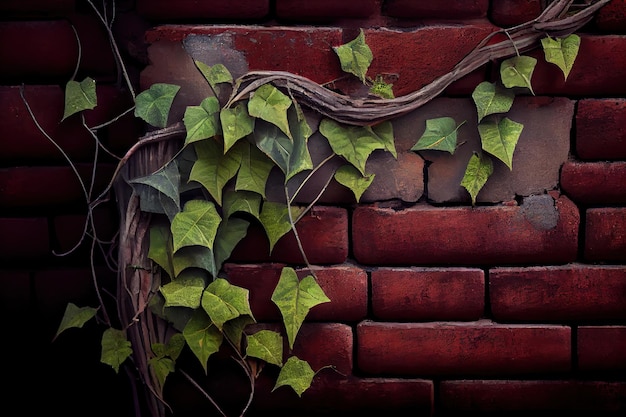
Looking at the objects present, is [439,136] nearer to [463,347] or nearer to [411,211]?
[411,211]

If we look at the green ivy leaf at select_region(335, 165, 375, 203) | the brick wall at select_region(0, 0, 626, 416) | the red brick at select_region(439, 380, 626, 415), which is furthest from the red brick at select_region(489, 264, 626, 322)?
the green ivy leaf at select_region(335, 165, 375, 203)

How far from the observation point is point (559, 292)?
0.83 m

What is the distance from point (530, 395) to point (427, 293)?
0.23 m

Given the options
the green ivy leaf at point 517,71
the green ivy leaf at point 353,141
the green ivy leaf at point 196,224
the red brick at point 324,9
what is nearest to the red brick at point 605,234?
the green ivy leaf at point 517,71

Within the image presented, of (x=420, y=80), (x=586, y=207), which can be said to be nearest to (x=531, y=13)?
(x=420, y=80)

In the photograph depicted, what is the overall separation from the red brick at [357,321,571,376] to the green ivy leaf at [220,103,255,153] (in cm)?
33

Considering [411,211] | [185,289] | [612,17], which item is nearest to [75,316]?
[185,289]

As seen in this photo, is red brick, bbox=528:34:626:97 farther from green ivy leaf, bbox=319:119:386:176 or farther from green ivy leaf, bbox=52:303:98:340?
green ivy leaf, bbox=52:303:98:340

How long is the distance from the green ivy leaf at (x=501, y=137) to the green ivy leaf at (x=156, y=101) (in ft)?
1.45

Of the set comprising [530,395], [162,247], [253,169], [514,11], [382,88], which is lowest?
[530,395]

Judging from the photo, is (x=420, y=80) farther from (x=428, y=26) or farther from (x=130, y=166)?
(x=130, y=166)

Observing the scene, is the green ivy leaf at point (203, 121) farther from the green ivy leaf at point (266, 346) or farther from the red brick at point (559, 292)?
the red brick at point (559, 292)

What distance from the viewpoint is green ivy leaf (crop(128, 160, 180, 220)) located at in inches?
31.0

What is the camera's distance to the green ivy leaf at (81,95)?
82 centimetres
